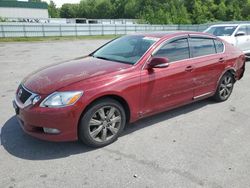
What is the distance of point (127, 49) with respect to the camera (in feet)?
14.9

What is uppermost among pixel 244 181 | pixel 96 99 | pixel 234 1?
pixel 234 1

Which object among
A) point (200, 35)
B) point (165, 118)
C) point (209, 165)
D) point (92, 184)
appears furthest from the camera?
point (200, 35)

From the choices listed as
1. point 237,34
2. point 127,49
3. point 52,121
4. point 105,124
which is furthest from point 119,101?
point 237,34

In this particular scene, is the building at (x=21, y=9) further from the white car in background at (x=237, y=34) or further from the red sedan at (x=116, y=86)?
the red sedan at (x=116, y=86)

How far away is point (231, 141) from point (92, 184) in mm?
2273

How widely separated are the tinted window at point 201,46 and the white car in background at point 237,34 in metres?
5.58

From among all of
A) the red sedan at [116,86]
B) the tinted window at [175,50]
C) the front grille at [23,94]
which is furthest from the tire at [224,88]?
the front grille at [23,94]

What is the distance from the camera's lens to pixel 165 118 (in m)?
4.77

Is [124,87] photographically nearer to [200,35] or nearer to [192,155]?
[192,155]

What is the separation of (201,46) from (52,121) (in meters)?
3.29

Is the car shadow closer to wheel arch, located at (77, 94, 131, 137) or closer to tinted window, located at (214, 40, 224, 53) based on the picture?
wheel arch, located at (77, 94, 131, 137)

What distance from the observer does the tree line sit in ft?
173

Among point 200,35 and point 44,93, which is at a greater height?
point 200,35

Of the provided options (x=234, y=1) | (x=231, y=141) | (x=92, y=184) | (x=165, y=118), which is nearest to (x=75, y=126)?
(x=92, y=184)
